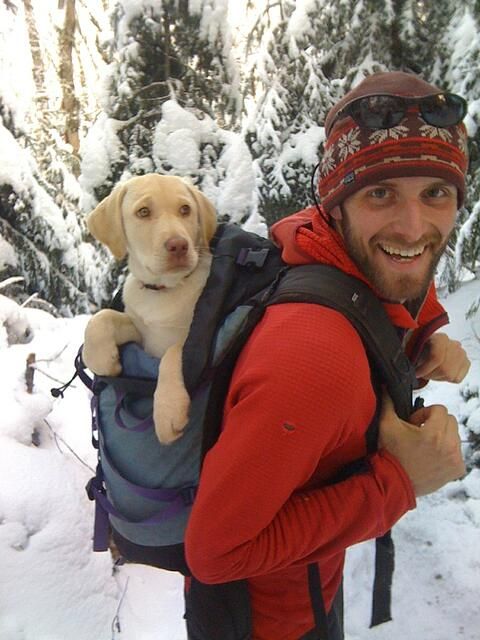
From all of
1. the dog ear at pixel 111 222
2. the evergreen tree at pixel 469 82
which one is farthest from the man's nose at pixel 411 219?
the evergreen tree at pixel 469 82

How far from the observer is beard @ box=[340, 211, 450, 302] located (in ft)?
4.56

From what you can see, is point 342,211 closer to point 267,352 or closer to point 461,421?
point 267,352

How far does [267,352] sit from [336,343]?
16 centimetres

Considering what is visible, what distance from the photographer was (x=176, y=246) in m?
1.81

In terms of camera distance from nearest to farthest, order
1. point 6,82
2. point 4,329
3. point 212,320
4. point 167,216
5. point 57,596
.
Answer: point 212,320
point 167,216
point 57,596
point 4,329
point 6,82

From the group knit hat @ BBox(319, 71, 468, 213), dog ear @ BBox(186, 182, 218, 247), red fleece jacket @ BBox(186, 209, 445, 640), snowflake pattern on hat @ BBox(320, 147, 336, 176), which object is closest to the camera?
red fleece jacket @ BBox(186, 209, 445, 640)

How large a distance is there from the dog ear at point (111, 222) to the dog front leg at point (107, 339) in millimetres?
277

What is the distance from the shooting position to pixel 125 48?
4500mm

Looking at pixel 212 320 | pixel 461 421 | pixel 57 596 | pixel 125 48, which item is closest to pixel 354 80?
pixel 125 48

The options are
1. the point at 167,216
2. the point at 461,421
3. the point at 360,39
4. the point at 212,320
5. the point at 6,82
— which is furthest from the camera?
the point at 6,82

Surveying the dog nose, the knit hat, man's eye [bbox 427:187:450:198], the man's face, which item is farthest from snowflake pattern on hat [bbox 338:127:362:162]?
the dog nose

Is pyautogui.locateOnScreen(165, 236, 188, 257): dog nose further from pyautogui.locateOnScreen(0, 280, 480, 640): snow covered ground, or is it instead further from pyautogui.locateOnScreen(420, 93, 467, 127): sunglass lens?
pyautogui.locateOnScreen(0, 280, 480, 640): snow covered ground

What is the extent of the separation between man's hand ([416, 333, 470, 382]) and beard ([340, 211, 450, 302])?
1.28 ft

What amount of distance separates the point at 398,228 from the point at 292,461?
71 cm
